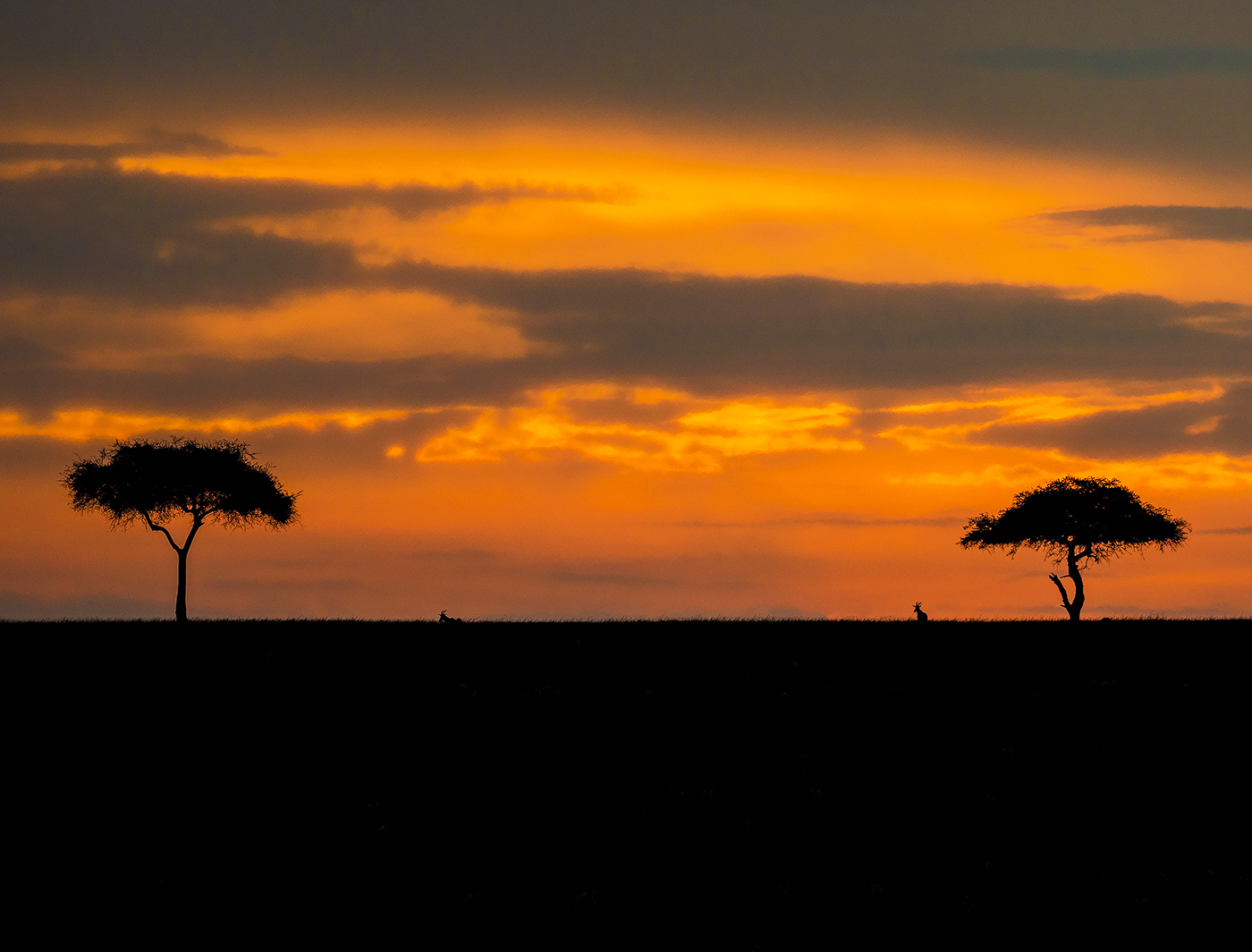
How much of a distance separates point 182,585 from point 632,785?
37725 mm

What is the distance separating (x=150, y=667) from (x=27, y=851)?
14106 mm

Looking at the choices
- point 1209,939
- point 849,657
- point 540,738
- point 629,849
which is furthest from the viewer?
point 849,657

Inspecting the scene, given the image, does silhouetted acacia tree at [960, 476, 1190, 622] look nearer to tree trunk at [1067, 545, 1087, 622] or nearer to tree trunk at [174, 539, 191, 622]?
tree trunk at [1067, 545, 1087, 622]

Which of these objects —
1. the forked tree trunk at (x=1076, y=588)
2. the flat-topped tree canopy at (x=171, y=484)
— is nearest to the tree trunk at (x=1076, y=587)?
the forked tree trunk at (x=1076, y=588)

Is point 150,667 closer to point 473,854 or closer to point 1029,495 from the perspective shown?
point 473,854

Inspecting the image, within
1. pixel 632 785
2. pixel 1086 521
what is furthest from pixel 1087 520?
pixel 632 785

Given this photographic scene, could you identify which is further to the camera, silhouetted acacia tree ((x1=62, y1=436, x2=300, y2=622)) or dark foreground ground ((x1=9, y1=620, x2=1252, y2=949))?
silhouetted acacia tree ((x1=62, y1=436, x2=300, y2=622))

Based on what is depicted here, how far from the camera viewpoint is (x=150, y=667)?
46219 mm

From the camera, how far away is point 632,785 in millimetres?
35281

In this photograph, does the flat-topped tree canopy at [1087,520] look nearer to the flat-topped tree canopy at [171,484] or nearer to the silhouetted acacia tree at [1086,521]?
the silhouetted acacia tree at [1086,521]

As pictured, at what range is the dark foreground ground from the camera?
1171 inches

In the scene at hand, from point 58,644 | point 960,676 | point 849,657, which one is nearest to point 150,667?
point 58,644

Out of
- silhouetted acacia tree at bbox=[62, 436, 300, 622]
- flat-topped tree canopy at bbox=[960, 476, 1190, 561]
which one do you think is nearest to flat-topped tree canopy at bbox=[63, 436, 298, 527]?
silhouetted acacia tree at bbox=[62, 436, 300, 622]

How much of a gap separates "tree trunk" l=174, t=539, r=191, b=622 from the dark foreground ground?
519 inches
